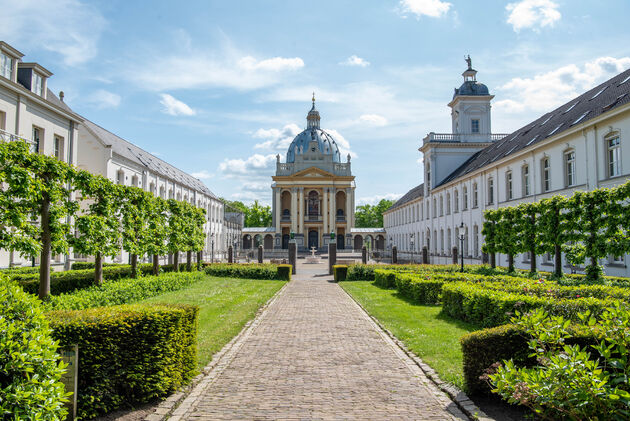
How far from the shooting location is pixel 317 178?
88.2m

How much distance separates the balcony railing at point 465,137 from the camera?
52.8m

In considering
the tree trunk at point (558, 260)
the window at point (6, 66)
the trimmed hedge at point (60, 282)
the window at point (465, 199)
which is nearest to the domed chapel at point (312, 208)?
the window at point (465, 199)

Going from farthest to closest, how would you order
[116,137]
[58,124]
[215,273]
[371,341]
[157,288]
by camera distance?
[116,137] → [215,273] → [58,124] → [157,288] → [371,341]

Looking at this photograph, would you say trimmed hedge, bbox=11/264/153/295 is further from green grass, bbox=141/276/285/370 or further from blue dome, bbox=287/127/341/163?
blue dome, bbox=287/127/341/163

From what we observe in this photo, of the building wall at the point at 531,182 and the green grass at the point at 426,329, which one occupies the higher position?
the building wall at the point at 531,182

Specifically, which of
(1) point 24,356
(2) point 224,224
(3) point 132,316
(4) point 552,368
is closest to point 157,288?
(3) point 132,316

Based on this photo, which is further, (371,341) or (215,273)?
(215,273)

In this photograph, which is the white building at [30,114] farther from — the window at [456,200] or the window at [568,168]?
the window at [456,200]

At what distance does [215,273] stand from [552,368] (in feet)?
98.5

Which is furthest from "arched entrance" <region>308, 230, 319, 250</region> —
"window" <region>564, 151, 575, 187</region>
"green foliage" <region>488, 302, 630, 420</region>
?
"green foliage" <region>488, 302, 630, 420</region>

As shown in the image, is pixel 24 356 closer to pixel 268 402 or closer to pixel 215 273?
pixel 268 402

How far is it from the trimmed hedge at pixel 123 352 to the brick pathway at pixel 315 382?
0.62 meters

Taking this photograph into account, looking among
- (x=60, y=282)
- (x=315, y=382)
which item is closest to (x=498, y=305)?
(x=315, y=382)

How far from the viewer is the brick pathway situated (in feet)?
20.8
